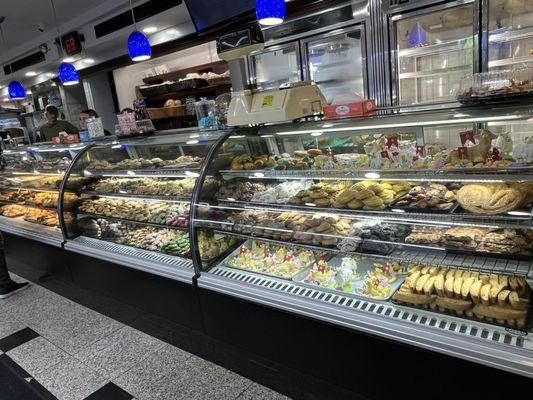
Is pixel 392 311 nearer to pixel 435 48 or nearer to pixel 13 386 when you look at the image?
pixel 13 386

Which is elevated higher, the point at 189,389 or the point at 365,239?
the point at 365,239

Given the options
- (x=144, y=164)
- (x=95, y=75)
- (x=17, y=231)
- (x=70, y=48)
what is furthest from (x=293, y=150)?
(x=95, y=75)

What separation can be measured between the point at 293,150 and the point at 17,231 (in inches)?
140

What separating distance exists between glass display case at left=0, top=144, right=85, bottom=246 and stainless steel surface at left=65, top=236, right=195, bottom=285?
38cm

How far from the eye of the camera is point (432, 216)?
2.09 meters

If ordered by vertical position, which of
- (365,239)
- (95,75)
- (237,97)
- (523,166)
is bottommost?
(365,239)

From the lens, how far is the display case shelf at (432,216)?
73.1 inches

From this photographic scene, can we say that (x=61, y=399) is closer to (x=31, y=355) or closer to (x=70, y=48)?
(x=31, y=355)

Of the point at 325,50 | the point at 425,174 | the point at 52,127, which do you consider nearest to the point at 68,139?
the point at 52,127

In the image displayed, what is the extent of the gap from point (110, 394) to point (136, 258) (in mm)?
1013

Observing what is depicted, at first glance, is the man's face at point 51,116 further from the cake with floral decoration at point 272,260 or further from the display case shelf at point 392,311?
the display case shelf at point 392,311

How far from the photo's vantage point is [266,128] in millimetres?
3105

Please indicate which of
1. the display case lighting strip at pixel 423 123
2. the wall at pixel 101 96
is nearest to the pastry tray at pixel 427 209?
the display case lighting strip at pixel 423 123

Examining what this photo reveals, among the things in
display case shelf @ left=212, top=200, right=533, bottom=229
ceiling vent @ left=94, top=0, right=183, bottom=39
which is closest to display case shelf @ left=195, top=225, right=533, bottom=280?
display case shelf @ left=212, top=200, right=533, bottom=229
